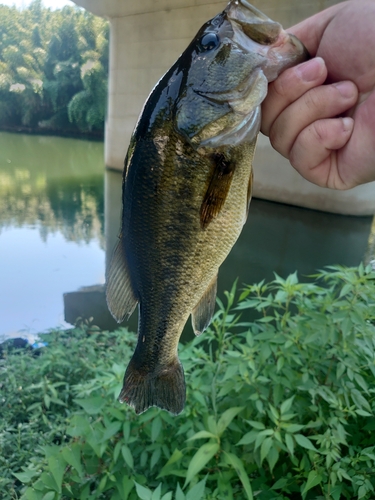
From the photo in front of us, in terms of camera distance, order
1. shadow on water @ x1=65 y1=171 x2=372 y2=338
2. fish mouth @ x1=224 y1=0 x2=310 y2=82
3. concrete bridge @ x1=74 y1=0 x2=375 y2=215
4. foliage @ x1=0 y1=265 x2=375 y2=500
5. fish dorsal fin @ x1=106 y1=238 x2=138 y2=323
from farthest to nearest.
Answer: concrete bridge @ x1=74 y1=0 x2=375 y2=215 → shadow on water @ x1=65 y1=171 x2=372 y2=338 → foliage @ x1=0 y1=265 x2=375 y2=500 → fish dorsal fin @ x1=106 y1=238 x2=138 y2=323 → fish mouth @ x1=224 y1=0 x2=310 y2=82

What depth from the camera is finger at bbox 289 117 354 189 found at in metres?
1.22

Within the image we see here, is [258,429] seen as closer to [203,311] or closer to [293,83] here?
[203,311]

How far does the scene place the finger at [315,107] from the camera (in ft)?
3.80

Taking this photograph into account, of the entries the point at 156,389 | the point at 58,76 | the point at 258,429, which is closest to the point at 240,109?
the point at 156,389

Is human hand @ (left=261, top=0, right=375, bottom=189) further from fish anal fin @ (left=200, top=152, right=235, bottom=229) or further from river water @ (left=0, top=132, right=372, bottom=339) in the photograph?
river water @ (left=0, top=132, right=372, bottom=339)

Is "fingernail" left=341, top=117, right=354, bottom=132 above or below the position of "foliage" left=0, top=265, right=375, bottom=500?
above

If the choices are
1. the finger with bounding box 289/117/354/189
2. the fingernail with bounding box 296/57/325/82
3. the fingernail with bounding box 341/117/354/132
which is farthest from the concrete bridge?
the fingernail with bounding box 296/57/325/82

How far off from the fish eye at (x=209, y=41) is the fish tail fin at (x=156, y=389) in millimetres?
928

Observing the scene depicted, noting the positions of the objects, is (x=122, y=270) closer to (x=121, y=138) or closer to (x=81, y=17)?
(x=121, y=138)

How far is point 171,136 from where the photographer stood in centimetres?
104

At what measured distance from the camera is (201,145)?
1049 mm

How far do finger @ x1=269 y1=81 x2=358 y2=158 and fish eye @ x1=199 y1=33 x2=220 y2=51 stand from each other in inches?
12.0

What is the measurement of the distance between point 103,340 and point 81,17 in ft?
88.2

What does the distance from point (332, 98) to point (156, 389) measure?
1016 millimetres
